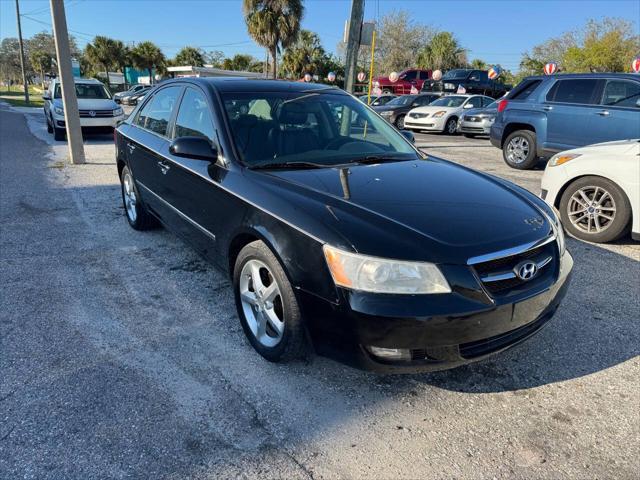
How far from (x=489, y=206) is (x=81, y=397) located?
240 centimetres

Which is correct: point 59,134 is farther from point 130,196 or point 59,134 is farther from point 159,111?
point 159,111

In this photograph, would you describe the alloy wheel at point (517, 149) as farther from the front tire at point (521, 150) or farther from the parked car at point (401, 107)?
the parked car at point (401, 107)

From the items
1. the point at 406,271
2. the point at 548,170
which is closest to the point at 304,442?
the point at 406,271

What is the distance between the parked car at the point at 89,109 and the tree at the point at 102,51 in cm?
4755

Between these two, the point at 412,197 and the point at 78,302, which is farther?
the point at 78,302

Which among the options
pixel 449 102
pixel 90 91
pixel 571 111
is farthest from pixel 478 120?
pixel 90 91

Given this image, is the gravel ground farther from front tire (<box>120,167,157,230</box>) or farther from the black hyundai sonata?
front tire (<box>120,167,157,230</box>)

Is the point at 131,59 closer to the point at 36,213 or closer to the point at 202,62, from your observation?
the point at 202,62

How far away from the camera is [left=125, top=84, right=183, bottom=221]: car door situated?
389 centimetres

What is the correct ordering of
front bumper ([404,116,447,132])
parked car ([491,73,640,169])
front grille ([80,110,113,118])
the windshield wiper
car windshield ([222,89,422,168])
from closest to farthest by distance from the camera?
the windshield wiper → car windshield ([222,89,422,168]) → parked car ([491,73,640,169]) → front grille ([80,110,113,118]) → front bumper ([404,116,447,132])

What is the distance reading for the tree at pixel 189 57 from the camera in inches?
2411

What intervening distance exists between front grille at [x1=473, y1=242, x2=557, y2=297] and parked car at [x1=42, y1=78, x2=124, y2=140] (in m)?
11.9

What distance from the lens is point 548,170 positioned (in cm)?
525

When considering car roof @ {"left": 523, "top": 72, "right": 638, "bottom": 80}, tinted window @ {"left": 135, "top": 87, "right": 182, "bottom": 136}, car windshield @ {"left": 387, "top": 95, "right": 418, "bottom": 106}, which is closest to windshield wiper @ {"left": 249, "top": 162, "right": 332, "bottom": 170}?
tinted window @ {"left": 135, "top": 87, "right": 182, "bottom": 136}
